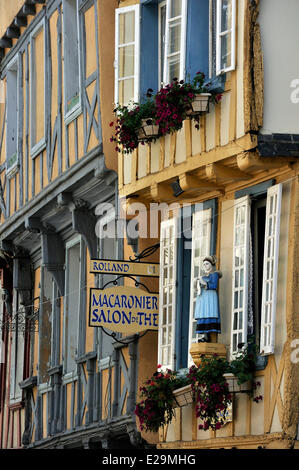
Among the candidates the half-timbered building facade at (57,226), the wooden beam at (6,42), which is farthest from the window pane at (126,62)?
the wooden beam at (6,42)

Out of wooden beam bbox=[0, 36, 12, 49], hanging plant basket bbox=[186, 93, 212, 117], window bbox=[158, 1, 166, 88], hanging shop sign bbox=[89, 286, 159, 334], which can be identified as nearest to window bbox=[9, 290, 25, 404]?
wooden beam bbox=[0, 36, 12, 49]

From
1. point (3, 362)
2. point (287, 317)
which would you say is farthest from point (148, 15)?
point (3, 362)

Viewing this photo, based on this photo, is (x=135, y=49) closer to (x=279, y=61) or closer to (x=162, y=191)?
(x=162, y=191)

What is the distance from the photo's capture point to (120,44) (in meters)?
18.9

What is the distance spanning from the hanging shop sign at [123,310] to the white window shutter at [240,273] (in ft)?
7.05

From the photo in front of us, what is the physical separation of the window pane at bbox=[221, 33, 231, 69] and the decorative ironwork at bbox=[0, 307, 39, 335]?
9234mm

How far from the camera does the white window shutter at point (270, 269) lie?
15422 millimetres

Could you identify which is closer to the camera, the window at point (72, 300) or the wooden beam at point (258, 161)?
the wooden beam at point (258, 161)

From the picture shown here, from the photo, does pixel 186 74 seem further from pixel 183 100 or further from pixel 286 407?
pixel 286 407

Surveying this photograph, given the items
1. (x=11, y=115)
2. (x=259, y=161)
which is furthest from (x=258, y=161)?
(x=11, y=115)

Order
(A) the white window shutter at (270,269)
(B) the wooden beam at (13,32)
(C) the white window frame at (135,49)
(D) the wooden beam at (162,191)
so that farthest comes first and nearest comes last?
(B) the wooden beam at (13,32) < (C) the white window frame at (135,49) < (D) the wooden beam at (162,191) < (A) the white window shutter at (270,269)

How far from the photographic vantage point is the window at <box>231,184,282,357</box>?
15.5 m

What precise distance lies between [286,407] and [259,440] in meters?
0.60

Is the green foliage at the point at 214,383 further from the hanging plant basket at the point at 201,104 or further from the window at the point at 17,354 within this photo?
the window at the point at 17,354
